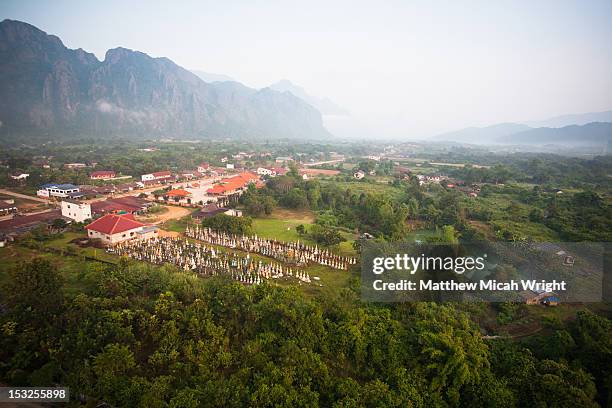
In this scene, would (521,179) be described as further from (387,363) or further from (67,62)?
(67,62)

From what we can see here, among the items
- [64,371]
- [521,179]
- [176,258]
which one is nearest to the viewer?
[64,371]

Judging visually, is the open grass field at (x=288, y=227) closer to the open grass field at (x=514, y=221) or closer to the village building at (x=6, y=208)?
the open grass field at (x=514, y=221)

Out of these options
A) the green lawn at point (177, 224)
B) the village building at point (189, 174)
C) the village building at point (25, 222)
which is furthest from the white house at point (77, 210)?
the village building at point (189, 174)

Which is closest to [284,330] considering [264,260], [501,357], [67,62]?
[501,357]

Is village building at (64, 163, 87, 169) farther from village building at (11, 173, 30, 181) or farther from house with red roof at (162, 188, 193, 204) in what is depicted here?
house with red roof at (162, 188, 193, 204)

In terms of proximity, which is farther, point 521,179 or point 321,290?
point 521,179

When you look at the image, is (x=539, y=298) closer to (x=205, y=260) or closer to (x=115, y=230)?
(x=205, y=260)

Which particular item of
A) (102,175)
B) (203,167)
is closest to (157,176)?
(102,175)
